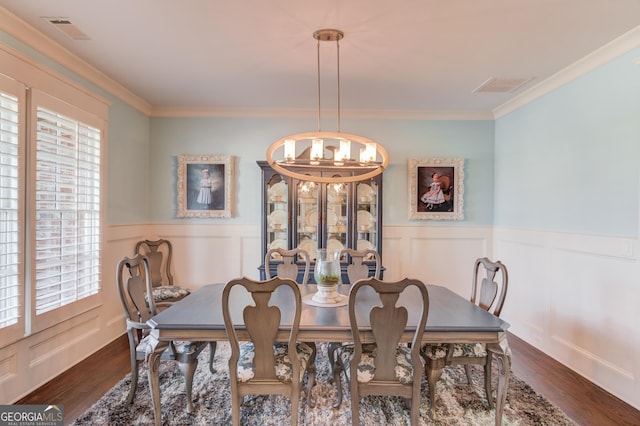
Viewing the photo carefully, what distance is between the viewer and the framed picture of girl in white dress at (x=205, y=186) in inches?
180

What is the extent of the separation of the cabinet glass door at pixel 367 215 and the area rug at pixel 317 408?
1.88 m

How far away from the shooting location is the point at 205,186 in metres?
4.59

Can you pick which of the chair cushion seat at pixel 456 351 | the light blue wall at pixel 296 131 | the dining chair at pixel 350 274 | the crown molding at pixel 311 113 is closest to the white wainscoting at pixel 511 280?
the light blue wall at pixel 296 131

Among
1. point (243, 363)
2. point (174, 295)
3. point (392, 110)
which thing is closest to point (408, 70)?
point (392, 110)

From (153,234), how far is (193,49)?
2576 mm

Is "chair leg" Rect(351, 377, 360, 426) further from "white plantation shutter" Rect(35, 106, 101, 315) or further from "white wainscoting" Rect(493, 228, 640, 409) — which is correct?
"white plantation shutter" Rect(35, 106, 101, 315)

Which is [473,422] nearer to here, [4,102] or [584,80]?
[584,80]

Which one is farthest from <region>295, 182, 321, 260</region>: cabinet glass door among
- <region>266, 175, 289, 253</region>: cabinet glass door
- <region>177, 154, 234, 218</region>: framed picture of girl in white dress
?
<region>177, 154, 234, 218</region>: framed picture of girl in white dress

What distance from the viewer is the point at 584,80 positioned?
3.13 meters

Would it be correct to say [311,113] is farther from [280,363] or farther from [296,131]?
[280,363]

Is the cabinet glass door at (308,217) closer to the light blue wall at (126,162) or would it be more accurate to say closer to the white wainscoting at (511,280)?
the white wainscoting at (511,280)

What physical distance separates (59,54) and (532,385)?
4.61m

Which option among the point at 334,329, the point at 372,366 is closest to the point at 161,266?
the point at 334,329

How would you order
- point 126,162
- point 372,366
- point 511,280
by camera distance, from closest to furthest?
point 372,366 → point 126,162 → point 511,280
